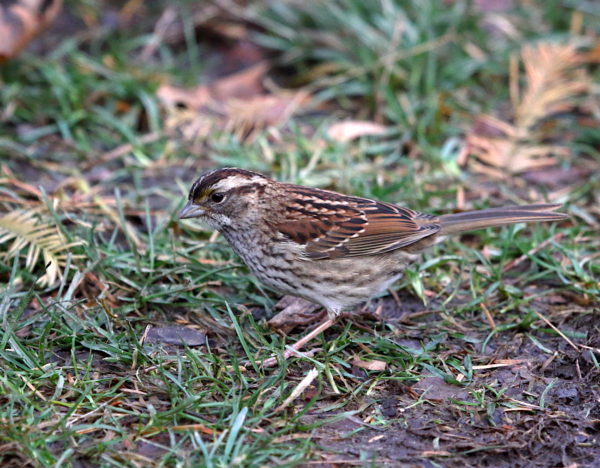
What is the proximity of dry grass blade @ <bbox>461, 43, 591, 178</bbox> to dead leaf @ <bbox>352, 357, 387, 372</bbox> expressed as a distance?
2750 millimetres

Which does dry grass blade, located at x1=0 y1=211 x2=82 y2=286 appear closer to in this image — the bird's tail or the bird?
the bird

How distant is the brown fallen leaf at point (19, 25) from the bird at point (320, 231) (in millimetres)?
3126

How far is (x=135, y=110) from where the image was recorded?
705 centimetres

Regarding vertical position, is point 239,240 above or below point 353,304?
above

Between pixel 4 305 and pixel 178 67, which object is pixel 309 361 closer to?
pixel 4 305

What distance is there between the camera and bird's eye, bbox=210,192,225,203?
16.2 feet

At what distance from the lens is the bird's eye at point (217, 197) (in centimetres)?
494

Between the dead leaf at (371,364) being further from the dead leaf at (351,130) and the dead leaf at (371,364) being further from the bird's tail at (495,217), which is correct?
the dead leaf at (351,130)

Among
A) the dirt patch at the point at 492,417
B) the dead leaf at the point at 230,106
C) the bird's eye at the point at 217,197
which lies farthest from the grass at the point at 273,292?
the bird's eye at the point at 217,197

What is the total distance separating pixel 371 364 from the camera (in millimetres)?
4465

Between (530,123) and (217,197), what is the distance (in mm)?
3423

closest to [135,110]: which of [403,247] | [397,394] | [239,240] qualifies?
[239,240]

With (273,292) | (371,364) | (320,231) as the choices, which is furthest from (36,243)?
(371,364)

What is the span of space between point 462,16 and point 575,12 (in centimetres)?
132
